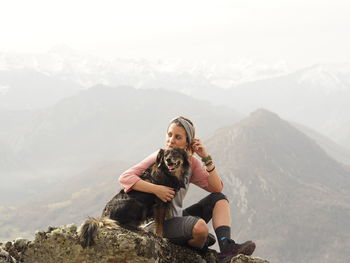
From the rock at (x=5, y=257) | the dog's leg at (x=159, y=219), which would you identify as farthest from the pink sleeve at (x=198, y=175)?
the rock at (x=5, y=257)

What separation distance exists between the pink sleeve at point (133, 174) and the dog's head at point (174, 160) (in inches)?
7.3

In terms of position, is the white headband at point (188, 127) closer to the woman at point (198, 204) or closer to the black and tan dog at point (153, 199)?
the woman at point (198, 204)

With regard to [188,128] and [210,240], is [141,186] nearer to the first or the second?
[188,128]

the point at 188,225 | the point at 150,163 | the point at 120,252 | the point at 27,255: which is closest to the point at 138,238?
the point at 120,252

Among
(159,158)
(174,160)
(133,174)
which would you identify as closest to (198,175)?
(174,160)

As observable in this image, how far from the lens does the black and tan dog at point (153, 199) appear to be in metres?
7.67

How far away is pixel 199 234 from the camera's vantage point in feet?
25.0

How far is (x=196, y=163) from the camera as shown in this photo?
338 inches

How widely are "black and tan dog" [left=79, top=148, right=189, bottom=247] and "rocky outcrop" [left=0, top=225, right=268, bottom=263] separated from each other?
1.06 ft

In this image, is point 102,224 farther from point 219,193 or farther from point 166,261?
point 219,193

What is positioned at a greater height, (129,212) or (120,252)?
(129,212)

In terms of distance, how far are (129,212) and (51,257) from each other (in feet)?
5.01

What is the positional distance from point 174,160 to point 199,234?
141cm

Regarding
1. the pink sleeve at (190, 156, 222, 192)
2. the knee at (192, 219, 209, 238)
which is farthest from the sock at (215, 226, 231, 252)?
the pink sleeve at (190, 156, 222, 192)
